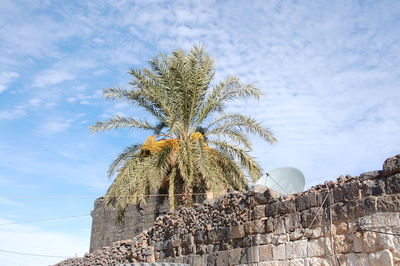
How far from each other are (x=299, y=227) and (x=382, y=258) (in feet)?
4.59

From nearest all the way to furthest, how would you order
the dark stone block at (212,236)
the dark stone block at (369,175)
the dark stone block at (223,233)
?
the dark stone block at (369,175)
the dark stone block at (223,233)
the dark stone block at (212,236)

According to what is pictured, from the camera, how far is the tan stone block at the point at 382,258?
554cm

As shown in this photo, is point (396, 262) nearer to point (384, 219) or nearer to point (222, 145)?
point (384, 219)

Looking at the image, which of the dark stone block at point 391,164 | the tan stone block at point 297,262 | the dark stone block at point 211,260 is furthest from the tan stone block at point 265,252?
the dark stone block at point 391,164

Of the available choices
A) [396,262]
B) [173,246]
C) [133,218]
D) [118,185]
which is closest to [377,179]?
[396,262]

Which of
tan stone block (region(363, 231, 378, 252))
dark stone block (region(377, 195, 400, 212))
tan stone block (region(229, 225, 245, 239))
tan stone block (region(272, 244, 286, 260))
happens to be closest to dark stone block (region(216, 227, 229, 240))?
tan stone block (region(229, 225, 245, 239))

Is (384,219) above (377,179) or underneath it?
underneath

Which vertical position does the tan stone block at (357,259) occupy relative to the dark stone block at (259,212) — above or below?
below

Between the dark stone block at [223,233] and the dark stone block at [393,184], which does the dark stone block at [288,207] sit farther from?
the dark stone block at [393,184]

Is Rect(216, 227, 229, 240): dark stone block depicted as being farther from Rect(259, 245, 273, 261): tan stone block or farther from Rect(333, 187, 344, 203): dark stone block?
Rect(333, 187, 344, 203): dark stone block

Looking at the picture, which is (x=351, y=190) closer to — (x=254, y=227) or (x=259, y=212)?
(x=259, y=212)

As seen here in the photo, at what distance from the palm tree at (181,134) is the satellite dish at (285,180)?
2.23m

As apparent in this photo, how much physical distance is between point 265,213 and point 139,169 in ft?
14.1

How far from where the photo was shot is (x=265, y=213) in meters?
7.34
